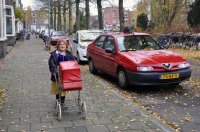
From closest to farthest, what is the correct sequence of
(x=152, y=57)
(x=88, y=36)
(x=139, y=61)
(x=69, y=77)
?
(x=69, y=77)
(x=139, y=61)
(x=152, y=57)
(x=88, y=36)

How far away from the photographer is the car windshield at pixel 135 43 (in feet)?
35.2

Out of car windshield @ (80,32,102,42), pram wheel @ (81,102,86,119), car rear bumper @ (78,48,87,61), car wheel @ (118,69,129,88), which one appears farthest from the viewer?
car windshield @ (80,32,102,42)

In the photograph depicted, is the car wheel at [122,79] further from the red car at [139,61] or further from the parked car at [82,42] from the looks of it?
the parked car at [82,42]

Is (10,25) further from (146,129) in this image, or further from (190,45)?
(146,129)

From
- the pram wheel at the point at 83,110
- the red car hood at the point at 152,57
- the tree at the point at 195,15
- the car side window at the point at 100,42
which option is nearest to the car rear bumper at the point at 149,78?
the red car hood at the point at 152,57

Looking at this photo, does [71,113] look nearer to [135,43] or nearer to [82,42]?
[135,43]

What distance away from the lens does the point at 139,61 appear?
9.37m

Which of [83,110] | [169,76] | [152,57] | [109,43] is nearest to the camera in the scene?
[83,110]

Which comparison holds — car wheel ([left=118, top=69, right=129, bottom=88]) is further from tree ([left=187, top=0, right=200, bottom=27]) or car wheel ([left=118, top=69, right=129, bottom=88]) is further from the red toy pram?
tree ([left=187, top=0, right=200, bottom=27])

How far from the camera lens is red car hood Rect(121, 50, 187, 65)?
30.7 ft

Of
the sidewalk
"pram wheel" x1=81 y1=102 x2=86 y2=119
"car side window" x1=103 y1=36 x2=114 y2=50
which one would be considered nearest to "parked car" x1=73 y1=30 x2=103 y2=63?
"car side window" x1=103 y1=36 x2=114 y2=50

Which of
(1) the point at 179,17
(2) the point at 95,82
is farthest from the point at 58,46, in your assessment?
(1) the point at 179,17

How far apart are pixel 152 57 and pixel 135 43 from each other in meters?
1.42

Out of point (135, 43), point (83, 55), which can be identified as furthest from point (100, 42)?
point (83, 55)
